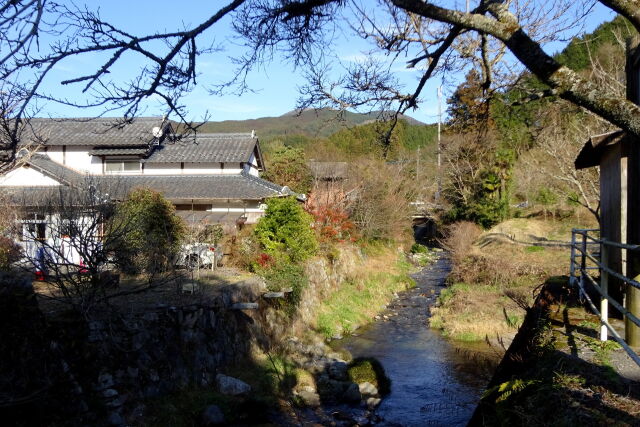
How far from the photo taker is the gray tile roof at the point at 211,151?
26828mm

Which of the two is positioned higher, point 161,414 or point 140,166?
point 140,166

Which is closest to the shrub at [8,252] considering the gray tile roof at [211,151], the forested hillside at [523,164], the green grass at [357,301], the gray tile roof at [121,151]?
the green grass at [357,301]

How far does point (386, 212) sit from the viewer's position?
2978 cm

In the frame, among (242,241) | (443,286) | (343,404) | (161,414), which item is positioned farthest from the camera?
(443,286)

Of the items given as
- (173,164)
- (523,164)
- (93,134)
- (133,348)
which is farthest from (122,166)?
(523,164)

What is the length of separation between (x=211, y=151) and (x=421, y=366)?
17574 millimetres

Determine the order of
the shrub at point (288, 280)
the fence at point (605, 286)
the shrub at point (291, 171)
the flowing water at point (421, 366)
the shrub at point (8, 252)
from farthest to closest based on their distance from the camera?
the shrub at point (291, 171) < the shrub at point (288, 280) < the shrub at point (8, 252) < the flowing water at point (421, 366) < the fence at point (605, 286)

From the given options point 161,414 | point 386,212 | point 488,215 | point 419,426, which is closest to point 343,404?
point 419,426

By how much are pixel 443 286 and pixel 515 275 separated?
4.24 m

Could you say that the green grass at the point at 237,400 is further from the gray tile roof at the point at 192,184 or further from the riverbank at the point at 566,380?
the gray tile roof at the point at 192,184

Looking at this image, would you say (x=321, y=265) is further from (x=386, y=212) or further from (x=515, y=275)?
(x=386, y=212)

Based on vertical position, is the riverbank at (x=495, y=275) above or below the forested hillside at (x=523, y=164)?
below

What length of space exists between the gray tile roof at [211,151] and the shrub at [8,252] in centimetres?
1359

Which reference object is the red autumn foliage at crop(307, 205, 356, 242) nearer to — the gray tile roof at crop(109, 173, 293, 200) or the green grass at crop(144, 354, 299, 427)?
the gray tile roof at crop(109, 173, 293, 200)
